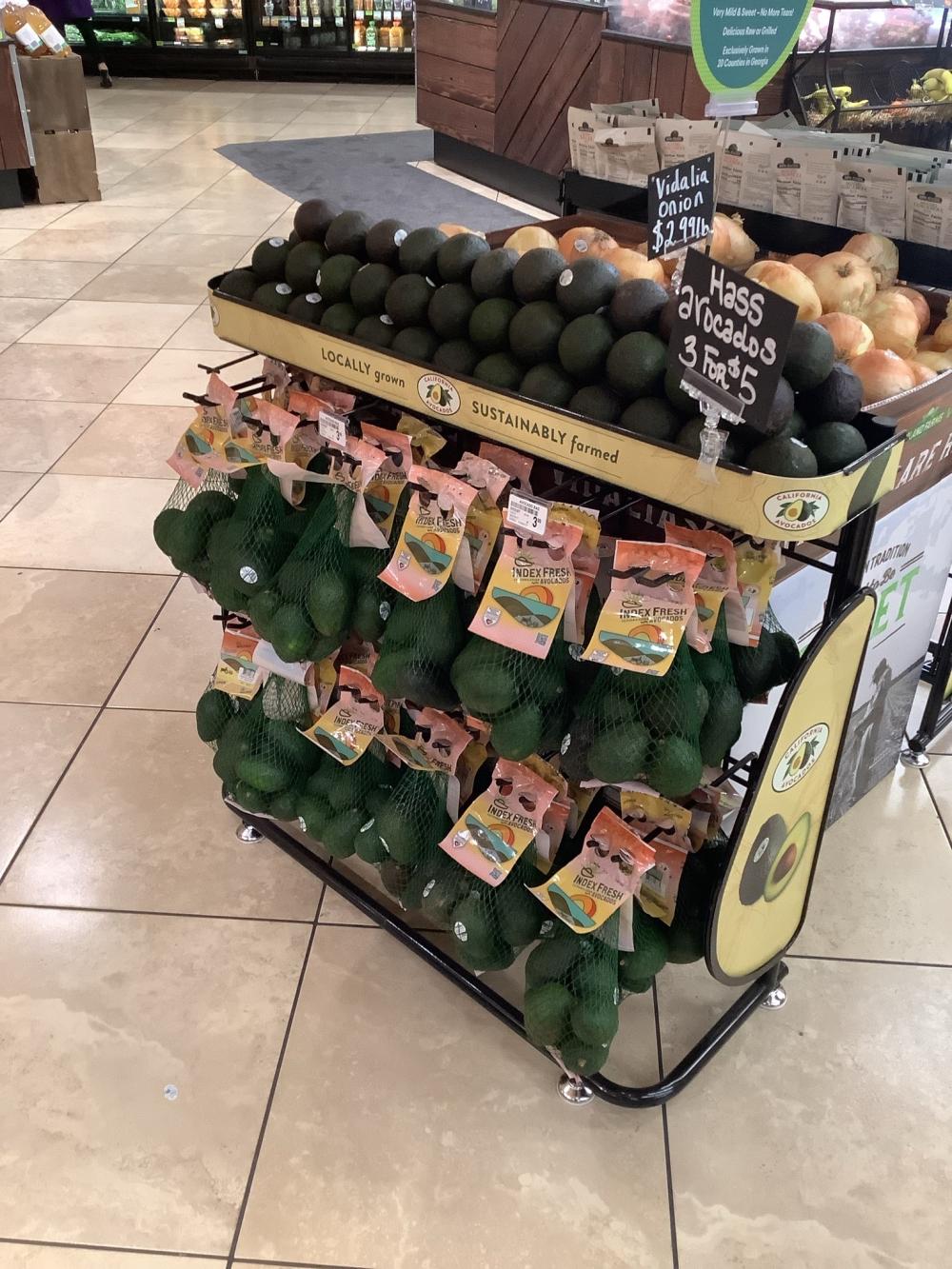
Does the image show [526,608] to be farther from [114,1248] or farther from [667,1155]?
[114,1248]

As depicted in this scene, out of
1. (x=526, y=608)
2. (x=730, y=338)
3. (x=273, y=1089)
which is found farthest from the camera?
(x=273, y=1089)

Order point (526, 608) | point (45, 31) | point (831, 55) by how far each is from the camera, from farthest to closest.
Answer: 1. point (45, 31)
2. point (831, 55)
3. point (526, 608)

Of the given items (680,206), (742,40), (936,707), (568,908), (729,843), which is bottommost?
(936,707)

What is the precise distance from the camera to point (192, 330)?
484cm

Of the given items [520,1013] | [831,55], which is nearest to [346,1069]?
[520,1013]

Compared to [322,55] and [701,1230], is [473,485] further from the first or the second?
[322,55]

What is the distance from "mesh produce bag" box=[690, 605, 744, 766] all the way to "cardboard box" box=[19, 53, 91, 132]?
6.23 m

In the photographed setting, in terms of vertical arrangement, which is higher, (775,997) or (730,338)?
(730,338)

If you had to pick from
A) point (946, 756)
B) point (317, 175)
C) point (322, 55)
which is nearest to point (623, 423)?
point (946, 756)

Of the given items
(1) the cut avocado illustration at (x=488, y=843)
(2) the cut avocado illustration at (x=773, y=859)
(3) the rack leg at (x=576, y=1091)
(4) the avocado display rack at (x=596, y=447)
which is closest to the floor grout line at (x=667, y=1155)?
(3) the rack leg at (x=576, y=1091)

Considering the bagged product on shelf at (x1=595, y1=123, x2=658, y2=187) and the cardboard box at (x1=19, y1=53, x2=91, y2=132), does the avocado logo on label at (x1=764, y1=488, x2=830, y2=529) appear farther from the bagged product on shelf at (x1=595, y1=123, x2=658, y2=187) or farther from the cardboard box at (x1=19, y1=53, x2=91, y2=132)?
the cardboard box at (x1=19, y1=53, x2=91, y2=132)

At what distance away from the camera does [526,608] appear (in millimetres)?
1442

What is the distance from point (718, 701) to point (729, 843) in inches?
8.0

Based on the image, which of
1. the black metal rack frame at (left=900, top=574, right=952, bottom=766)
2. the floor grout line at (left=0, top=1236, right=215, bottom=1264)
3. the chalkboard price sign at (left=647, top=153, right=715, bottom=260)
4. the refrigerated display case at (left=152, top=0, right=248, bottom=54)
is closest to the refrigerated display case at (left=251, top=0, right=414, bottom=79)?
the refrigerated display case at (left=152, top=0, right=248, bottom=54)
